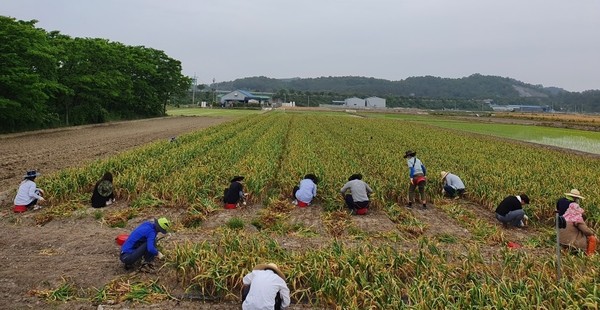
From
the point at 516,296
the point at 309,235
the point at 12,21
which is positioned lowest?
the point at 309,235

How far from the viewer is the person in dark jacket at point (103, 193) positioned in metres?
10.6

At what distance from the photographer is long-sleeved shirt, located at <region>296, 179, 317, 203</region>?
11258 mm

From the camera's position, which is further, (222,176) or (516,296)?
(222,176)

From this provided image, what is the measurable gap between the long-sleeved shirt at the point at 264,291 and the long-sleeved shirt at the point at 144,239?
7.58 ft

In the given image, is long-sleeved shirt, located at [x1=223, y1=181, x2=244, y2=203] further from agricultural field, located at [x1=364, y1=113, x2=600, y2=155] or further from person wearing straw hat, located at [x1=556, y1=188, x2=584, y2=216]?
agricultural field, located at [x1=364, y1=113, x2=600, y2=155]

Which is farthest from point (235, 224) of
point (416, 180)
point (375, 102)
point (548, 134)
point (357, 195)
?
point (375, 102)

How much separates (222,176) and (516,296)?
10.3 metres

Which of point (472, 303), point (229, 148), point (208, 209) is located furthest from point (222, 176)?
point (472, 303)

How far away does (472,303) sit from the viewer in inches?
201

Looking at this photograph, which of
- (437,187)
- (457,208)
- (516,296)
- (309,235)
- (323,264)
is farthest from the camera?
(437,187)

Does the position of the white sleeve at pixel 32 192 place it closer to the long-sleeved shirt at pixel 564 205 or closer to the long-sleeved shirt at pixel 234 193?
the long-sleeved shirt at pixel 234 193

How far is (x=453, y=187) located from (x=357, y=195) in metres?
3.84

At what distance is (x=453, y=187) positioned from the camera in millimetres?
12422

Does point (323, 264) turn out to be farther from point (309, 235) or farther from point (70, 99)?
point (70, 99)
